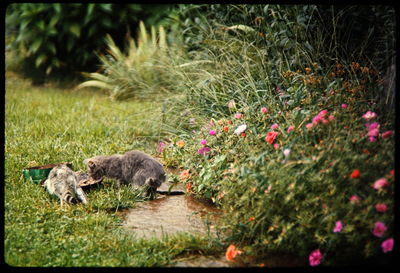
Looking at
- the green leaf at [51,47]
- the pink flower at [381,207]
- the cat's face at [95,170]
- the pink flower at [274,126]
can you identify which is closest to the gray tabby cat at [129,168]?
the cat's face at [95,170]

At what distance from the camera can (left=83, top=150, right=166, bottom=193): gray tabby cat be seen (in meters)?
4.50

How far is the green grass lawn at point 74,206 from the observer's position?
130 inches

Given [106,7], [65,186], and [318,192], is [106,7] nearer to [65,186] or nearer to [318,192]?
[65,186]

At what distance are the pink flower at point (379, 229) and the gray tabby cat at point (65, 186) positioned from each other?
2336 millimetres

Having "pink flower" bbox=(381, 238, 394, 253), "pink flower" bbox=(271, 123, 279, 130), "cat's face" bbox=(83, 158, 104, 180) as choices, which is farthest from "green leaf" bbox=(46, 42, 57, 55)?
"pink flower" bbox=(381, 238, 394, 253)

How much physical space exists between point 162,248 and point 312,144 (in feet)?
4.43

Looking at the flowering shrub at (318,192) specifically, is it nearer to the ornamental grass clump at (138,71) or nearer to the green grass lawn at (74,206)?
the green grass lawn at (74,206)

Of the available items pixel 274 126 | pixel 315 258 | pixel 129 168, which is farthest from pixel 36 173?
pixel 315 258

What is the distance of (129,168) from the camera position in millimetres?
4645

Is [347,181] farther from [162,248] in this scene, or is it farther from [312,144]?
[162,248]

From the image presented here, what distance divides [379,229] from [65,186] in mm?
2563

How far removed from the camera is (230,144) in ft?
14.0

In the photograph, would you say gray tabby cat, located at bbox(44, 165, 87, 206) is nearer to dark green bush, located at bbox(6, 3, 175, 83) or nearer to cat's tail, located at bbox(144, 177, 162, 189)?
cat's tail, located at bbox(144, 177, 162, 189)

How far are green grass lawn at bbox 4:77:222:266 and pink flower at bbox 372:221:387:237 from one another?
107 cm
